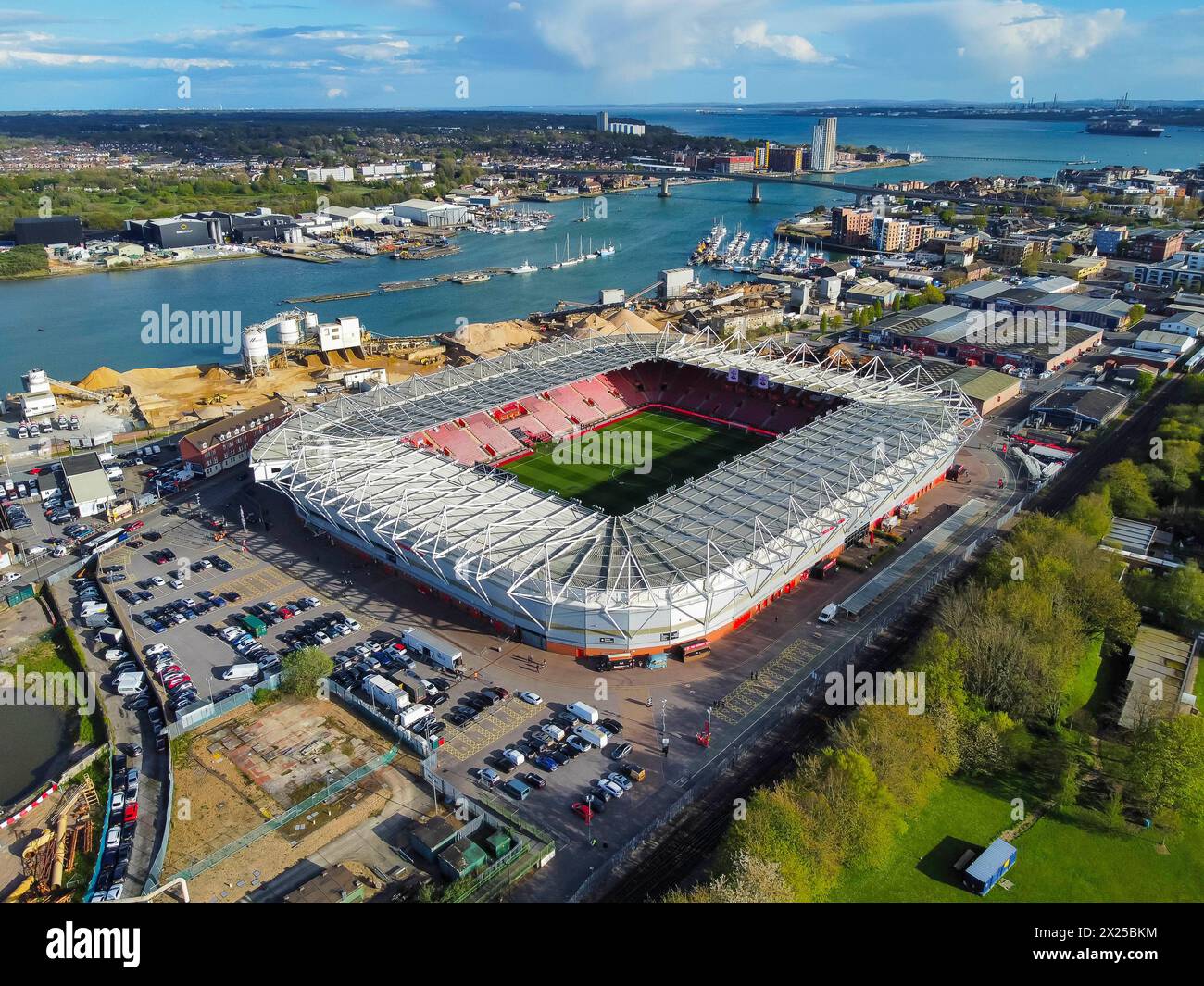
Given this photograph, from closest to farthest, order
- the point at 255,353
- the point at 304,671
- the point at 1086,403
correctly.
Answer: the point at 304,671
the point at 1086,403
the point at 255,353

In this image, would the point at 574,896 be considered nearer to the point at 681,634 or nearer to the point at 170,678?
the point at 681,634

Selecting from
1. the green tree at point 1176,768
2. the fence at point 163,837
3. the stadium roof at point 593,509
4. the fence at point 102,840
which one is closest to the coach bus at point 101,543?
the stadium roof at point 593,509

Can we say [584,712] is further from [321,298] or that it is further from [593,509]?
[321,298]

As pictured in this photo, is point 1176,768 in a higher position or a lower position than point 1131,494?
lower

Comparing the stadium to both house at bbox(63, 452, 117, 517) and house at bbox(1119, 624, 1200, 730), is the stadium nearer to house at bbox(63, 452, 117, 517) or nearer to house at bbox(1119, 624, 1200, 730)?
house at bbox(63, 452, 117, 517)

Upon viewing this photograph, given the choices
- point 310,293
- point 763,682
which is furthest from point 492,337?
point 763,682

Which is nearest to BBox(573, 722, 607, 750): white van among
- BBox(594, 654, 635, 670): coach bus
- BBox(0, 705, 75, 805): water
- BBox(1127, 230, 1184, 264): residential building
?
BBox(594, 654, 635, 670): coach bus

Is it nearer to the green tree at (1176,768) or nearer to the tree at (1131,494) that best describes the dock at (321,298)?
the tree at (1131,494)

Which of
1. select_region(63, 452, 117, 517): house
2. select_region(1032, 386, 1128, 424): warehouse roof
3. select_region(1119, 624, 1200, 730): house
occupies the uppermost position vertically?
select_region(1032, 386, 1128, 424): warehouse roof
